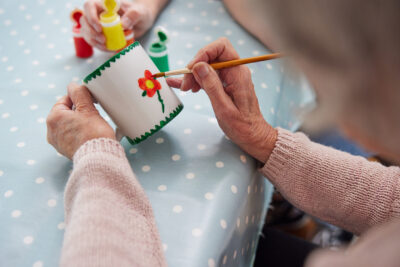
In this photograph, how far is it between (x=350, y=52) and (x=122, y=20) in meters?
0.69

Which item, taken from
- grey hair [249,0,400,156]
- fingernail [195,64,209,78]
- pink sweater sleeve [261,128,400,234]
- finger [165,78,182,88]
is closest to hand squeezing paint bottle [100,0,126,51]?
finger [165,78,182,88]

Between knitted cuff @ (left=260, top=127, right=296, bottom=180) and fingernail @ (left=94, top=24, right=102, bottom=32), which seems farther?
fingernail @ (left=94, top=24, right=102, bottom=32)

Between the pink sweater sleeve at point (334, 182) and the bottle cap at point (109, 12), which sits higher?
the bottle cap at point (109, 12)

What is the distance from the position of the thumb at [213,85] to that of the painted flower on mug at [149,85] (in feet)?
0.24

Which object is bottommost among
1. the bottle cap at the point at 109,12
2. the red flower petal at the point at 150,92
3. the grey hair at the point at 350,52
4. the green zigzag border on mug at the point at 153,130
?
the green zigzag border on mug at the point at 153,130

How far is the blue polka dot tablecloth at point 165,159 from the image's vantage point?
1.94 feet

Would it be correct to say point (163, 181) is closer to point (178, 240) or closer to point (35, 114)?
point (178, 240)

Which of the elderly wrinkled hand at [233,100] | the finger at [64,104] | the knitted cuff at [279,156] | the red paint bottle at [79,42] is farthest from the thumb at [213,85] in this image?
the red paint bottle at [79,42]

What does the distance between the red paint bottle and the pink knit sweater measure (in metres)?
0.39

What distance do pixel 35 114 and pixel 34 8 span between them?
44 cm

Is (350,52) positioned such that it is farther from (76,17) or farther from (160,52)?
(76,17)

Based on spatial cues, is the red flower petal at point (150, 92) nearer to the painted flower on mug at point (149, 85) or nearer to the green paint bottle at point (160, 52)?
the painted flower on mug at point (149, 85)

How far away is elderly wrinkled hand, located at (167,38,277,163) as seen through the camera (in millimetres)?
693

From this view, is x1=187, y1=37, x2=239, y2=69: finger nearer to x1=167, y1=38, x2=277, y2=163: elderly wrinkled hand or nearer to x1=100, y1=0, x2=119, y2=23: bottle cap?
x1=167, y1=38, x2=277, y2=163: elderly wrinkled hand
